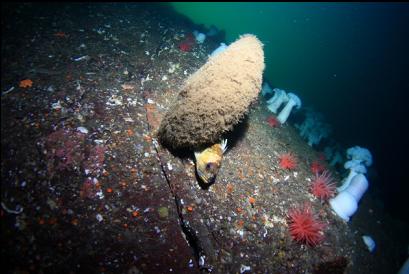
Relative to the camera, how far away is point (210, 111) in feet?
12.8

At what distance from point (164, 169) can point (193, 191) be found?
2.13 feet

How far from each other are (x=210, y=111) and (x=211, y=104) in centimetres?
12

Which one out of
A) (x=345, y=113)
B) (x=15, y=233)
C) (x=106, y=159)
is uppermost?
(x=106, y=159)

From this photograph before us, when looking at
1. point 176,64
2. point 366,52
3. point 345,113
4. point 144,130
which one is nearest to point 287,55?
point 366,52

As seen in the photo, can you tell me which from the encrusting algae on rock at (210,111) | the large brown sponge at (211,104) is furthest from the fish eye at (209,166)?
the large brown sponge at (211,104)

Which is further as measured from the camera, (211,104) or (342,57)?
(342,57)

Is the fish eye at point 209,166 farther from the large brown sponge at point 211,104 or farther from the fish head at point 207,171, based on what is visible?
the large brown sponge at point 211,104

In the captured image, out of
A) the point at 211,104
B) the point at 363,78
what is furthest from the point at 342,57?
the point at 211,104

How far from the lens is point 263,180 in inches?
209

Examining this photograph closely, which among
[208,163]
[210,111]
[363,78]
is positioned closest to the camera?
[210,111]

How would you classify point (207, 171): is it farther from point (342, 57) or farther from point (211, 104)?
point (342, 57)

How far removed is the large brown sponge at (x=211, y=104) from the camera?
12.9ft

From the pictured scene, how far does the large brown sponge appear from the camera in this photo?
3.95 metres

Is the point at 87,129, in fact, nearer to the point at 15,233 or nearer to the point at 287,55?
the point at 15,233
